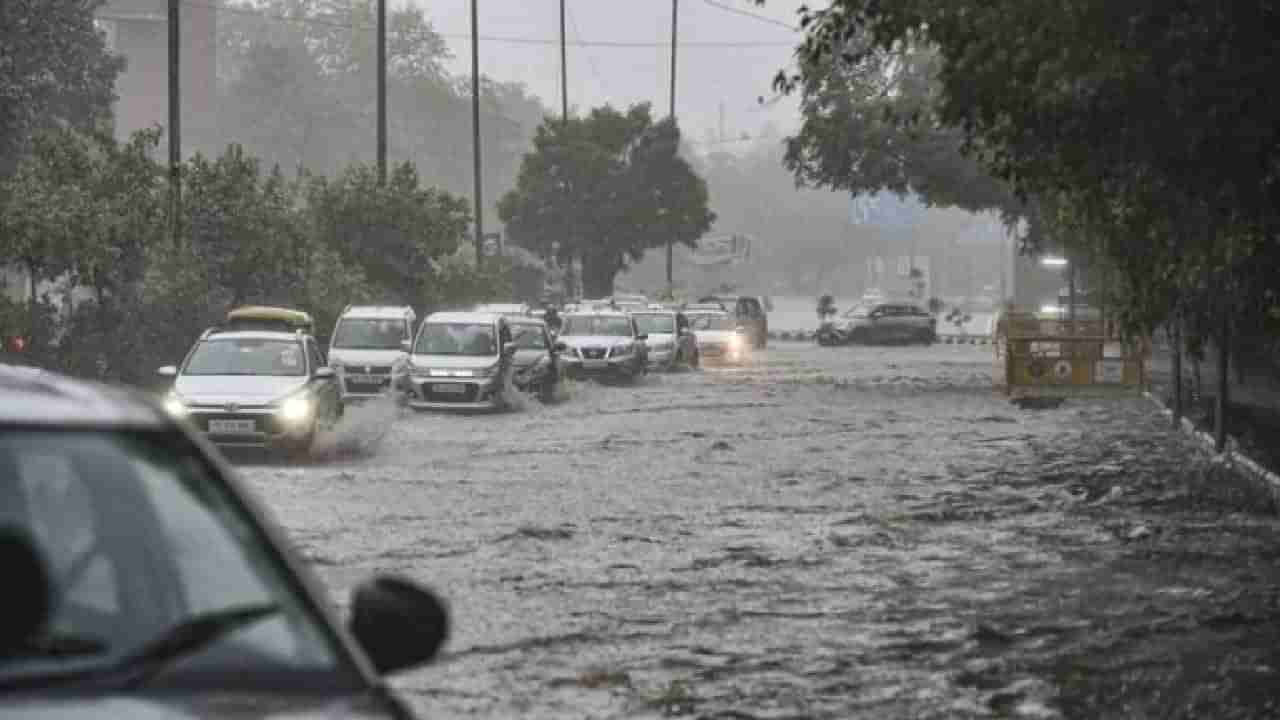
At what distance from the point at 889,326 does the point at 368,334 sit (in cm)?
4638

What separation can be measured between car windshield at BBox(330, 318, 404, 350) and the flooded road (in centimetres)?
559

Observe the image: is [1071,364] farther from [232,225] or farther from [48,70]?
[48,70]

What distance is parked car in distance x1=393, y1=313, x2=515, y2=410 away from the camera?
40625mm

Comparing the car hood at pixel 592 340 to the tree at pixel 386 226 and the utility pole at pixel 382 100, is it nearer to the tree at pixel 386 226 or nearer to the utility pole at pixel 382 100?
the tree at pixel 386 226

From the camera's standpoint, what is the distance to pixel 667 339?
6222 cm

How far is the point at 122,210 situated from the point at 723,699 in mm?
28828

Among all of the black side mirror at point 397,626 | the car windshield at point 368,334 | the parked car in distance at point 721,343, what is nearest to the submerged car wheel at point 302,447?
the car windshield at point 368,334

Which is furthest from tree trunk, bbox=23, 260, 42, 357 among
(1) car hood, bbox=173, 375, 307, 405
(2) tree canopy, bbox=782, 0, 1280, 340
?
(2) tree canopy, bbox=782, 0, 1280, 340

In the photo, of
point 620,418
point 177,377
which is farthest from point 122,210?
point 177,377

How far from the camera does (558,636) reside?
14.6m

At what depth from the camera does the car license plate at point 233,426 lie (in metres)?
28.6

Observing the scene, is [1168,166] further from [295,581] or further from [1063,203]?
[295,581]

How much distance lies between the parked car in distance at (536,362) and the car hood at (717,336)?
75.6 feet

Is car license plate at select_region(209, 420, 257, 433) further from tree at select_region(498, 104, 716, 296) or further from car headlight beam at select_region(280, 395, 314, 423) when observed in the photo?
tree at select_region(498, 104, 716, 296)
